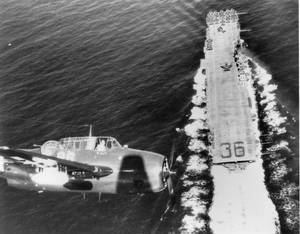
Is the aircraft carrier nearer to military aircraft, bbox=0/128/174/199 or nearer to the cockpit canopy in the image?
military aircraft, bbox=0/128/174/199

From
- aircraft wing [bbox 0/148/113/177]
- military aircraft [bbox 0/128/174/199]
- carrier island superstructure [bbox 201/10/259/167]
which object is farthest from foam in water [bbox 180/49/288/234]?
aircraft wing [bbox 0/148/113/177]

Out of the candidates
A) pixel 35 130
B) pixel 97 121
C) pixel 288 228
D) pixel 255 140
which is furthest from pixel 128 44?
pixel 288 228

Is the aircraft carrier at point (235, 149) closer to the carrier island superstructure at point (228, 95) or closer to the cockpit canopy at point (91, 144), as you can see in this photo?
the carrier island superstructure at point (228, 95)

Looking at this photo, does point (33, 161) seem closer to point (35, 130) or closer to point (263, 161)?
point (35, 130)

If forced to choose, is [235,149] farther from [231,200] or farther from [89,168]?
[89,168]

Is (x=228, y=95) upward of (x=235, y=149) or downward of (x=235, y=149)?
upward

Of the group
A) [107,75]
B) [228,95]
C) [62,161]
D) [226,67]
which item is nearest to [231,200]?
[228,95]
